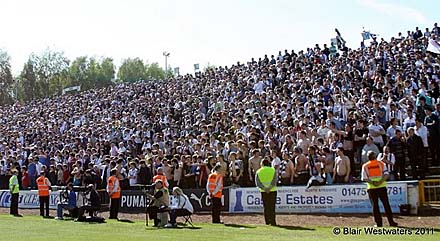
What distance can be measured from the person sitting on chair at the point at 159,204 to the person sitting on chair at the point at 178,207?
227mm

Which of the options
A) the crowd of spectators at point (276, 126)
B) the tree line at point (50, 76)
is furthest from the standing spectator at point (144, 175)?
the tree line at point (50, 76)

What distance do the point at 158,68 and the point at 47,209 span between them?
4008 inches

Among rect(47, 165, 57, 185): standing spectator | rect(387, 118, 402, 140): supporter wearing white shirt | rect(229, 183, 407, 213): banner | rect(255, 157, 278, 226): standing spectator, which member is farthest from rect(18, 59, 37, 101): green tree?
rect(387, 118, 402, 140): supporter wearing white shirt

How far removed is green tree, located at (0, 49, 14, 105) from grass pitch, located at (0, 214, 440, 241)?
80110 millimetres

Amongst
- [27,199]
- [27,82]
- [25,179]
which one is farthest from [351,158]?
[27,82]

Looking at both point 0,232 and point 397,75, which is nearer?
point 0,232

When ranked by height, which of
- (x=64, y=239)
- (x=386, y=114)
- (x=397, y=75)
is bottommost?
(x=64, y=239)

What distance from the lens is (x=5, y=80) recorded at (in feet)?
325

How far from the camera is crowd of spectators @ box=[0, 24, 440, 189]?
19844 mm

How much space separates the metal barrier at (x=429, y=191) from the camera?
729 inches

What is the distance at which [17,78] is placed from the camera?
325 ft

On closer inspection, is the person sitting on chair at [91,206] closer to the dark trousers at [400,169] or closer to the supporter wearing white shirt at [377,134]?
the supporter wearing white shirt at [377,134]

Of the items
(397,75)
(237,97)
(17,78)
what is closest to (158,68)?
(17,78)

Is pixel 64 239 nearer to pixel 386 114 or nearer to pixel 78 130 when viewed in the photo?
pixel 386 114
